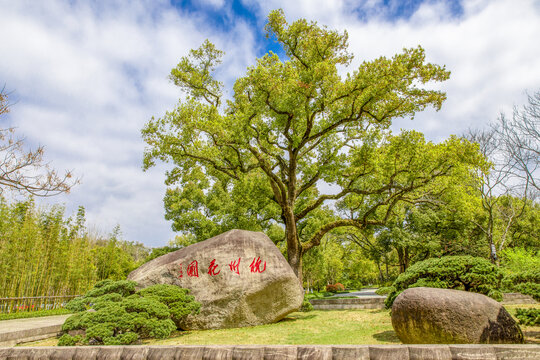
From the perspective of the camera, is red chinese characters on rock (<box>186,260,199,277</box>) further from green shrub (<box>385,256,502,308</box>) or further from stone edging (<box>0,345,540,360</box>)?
green shrub (<box>385,256,502,308</box>)

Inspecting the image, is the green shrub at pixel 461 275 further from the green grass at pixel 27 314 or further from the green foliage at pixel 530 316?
the green grass at pixel 27 314

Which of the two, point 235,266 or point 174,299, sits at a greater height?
point 235,266

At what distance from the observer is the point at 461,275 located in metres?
6.46

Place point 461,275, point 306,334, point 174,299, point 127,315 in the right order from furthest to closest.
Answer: point 174,299, point 306,334, point 461,275, point 127,315

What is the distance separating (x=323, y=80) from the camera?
10523 mm

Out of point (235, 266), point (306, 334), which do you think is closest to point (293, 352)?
point (306, 334)

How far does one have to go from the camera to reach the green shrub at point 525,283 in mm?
5156

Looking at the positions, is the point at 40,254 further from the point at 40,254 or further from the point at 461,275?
the point at 461,275

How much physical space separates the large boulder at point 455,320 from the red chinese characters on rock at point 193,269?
514cm

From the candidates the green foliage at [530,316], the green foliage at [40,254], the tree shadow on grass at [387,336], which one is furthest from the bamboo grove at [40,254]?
the green foliage at [530,316]

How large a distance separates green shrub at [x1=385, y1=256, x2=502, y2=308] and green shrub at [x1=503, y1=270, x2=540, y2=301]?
50 centimetres

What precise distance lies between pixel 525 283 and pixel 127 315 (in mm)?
7227

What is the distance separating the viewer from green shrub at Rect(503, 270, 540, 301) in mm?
5156

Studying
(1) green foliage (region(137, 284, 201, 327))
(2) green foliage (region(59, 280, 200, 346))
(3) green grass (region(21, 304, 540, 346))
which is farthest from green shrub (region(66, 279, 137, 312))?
(3) green grass (region(21, 304, 540, 346))
